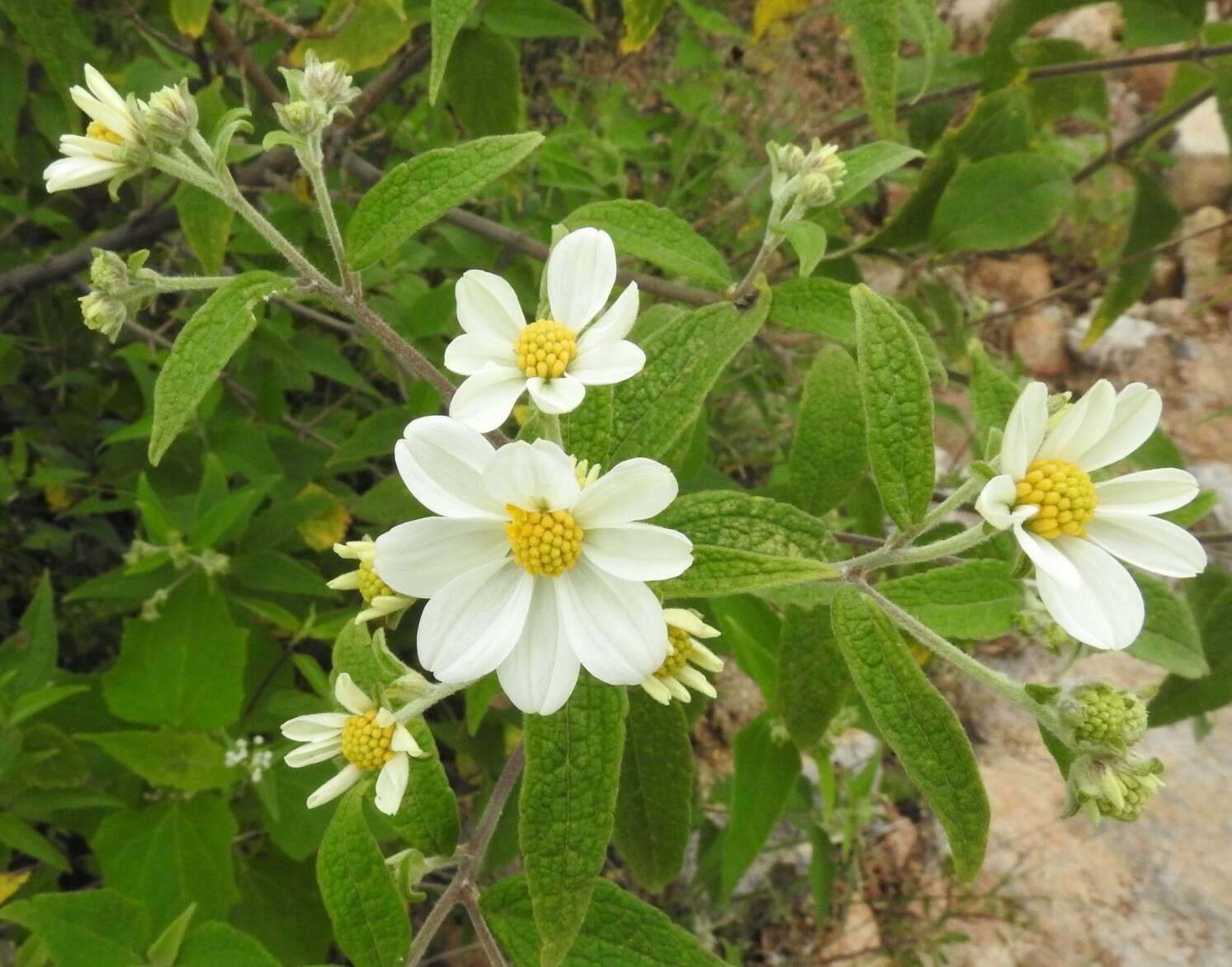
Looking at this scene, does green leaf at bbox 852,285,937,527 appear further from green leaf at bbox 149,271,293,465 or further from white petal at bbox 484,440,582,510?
green leaf at bbox 149,271,293,465

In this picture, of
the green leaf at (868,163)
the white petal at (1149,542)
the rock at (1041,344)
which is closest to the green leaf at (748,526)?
the white petal at (1149,542)

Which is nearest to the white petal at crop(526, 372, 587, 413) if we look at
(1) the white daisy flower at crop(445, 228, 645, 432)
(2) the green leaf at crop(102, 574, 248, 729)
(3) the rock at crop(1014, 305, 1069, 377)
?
(1) the white daisy flower at crop(445, 228, 645, 432)

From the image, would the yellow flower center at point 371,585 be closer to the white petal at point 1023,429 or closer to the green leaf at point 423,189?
the green leaf at point 423,189

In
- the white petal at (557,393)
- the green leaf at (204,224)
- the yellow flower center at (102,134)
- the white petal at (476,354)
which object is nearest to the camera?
the white petal at (557,393)

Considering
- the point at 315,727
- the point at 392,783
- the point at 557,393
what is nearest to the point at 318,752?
the point at 315,727

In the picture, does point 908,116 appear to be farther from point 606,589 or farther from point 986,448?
point 606,589

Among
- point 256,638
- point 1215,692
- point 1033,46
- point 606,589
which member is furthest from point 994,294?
point 606,589
